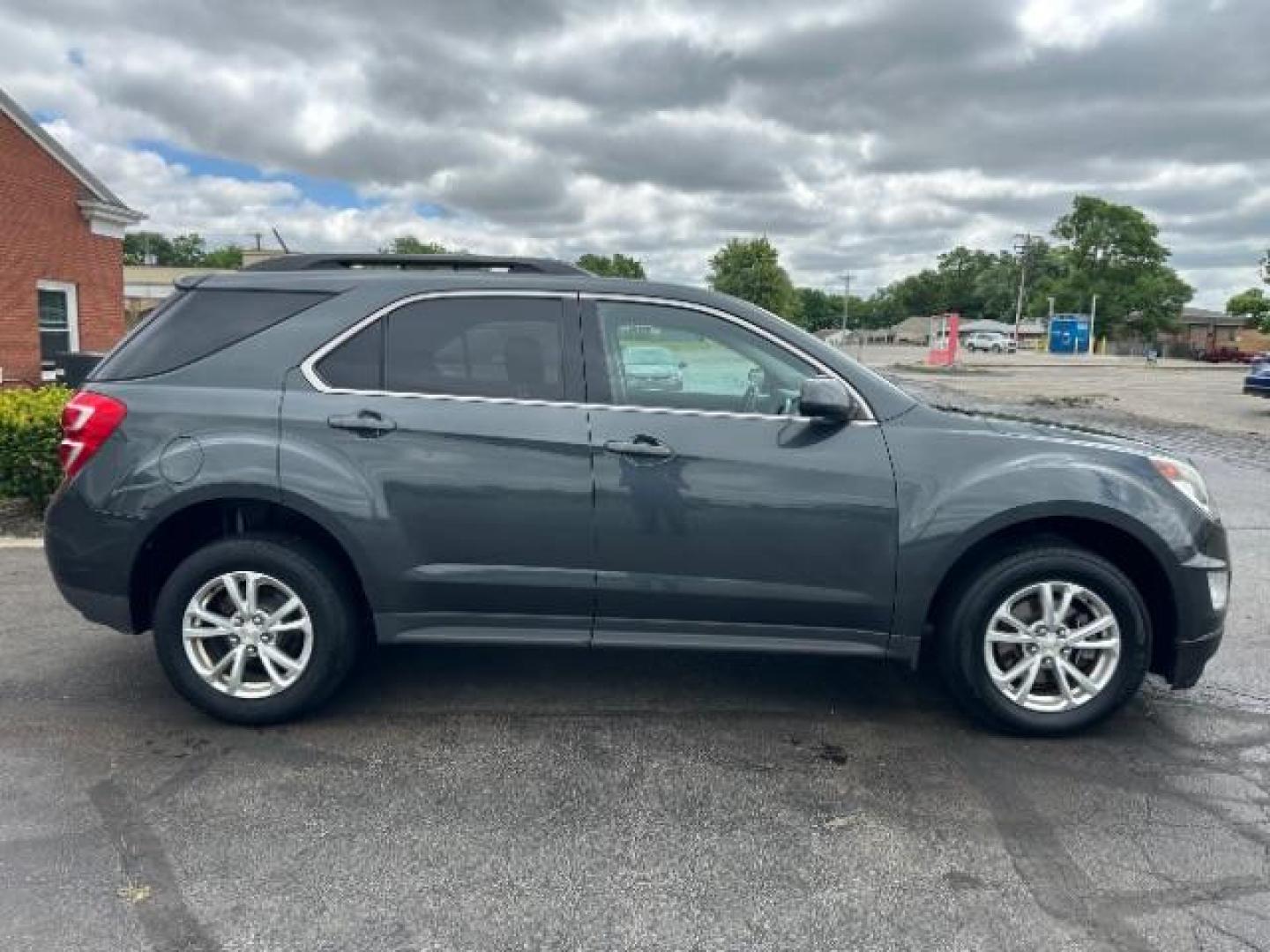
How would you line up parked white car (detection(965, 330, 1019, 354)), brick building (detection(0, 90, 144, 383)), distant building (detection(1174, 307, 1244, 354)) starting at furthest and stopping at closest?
distant building (detection(1174, 307, 1244, 354))
parked white car (detection(965, 330, 1019, 354))
brick building (detection(0, 90, 144, 383))

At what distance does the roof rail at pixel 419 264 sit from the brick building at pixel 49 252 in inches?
602

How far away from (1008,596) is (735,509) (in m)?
1.12

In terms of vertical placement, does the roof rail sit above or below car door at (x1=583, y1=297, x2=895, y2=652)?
above

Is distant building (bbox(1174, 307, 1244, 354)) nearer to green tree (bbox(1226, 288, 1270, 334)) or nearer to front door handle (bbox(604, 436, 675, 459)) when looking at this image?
green tree (bbox(1226, 288, 1270, 334))

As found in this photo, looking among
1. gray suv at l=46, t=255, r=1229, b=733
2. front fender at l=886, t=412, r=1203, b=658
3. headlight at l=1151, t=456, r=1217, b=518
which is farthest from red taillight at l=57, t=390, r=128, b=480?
headlight at l=1151, t=456, r=1217, b=518

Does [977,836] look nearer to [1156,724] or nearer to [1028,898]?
[1028,898]

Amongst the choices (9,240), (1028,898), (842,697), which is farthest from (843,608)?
(9,240)

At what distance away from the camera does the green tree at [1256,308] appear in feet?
62.6

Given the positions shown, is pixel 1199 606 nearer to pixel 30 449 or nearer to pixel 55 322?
pixel 30 449

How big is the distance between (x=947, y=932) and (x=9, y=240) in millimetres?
18748

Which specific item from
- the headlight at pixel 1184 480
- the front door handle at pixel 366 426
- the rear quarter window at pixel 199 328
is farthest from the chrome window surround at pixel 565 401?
the headlight at pixel 1184 480

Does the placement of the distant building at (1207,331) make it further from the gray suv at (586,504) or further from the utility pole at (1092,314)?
the gray suv at (586,504)

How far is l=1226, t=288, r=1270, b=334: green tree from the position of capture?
19.1 m

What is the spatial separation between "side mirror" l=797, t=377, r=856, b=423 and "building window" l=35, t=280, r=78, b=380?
17.4 m
